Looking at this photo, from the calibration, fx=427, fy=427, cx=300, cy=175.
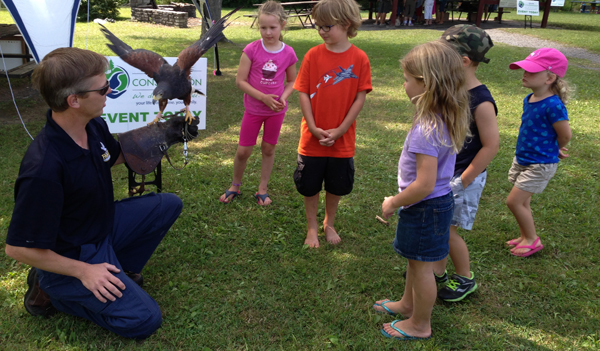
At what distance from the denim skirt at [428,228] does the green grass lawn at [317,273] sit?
1.76 ft

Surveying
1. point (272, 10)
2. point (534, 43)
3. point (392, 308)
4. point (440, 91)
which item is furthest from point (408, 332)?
point (534, 43)

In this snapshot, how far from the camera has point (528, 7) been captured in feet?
57.9

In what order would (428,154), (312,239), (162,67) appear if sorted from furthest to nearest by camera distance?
(312,239)
(162,67)
(428,154)

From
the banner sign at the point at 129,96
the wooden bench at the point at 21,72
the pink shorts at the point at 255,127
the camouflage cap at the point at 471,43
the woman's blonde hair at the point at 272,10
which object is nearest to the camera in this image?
the camouflage cap at the point at 471,43

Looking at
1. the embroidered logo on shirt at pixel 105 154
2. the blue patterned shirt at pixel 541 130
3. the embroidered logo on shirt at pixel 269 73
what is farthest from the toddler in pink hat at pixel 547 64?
the embroidered logo on shirt at pixel 105 154

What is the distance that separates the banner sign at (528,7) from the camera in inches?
688

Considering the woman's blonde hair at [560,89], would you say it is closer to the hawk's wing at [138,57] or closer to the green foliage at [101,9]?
the hawk's wing at [138,57]

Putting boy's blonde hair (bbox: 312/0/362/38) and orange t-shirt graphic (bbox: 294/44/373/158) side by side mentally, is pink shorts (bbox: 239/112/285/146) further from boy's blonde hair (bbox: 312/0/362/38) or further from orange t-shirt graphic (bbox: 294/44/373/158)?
boy's blonde hair (bbox: 312/0/362/38)

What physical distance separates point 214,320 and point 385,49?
10936 mm

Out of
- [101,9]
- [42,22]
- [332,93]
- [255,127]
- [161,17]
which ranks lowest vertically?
[255,127]

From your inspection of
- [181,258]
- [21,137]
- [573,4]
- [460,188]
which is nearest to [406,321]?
[460,188]

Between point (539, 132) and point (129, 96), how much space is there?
375 cm

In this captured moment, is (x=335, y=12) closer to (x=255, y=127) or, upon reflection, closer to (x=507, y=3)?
(x=255, y=127)

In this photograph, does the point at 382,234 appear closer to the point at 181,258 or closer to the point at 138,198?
the point at 181,258
